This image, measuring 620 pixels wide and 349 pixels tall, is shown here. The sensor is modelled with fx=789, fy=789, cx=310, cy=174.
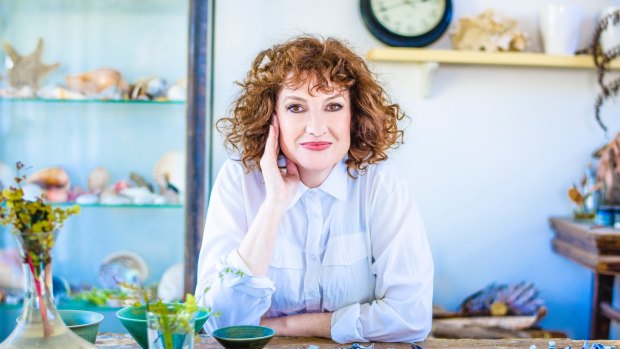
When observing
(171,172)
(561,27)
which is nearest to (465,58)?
(561,27)

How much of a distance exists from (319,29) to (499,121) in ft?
2.77

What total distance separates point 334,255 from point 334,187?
18cm

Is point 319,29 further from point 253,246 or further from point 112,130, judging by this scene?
point 253,246

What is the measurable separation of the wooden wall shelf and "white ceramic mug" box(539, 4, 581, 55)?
0.15 ft

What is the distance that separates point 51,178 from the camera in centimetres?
309

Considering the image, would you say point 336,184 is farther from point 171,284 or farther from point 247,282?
point 171,284

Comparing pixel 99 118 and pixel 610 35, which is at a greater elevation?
pixel 610 35

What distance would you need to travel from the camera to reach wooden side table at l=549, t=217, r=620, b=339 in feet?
9.46

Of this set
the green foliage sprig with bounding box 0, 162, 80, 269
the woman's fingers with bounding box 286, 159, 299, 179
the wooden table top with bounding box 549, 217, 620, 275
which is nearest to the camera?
the green foliage sprig with bounding box 0, 162, 80, 269

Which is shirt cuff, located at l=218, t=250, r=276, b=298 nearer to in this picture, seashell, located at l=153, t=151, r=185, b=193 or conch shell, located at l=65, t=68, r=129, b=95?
seashell, located at l=153, t=151, r=185, b=193

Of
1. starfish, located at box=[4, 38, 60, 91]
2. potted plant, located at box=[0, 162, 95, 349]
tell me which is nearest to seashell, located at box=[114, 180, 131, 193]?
starfish, located at box=[4, 38, 60, 91]

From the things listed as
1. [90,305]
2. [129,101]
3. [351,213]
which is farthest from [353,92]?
[90,305]

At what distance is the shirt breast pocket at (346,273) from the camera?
6.48ft

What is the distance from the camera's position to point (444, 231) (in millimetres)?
3324
